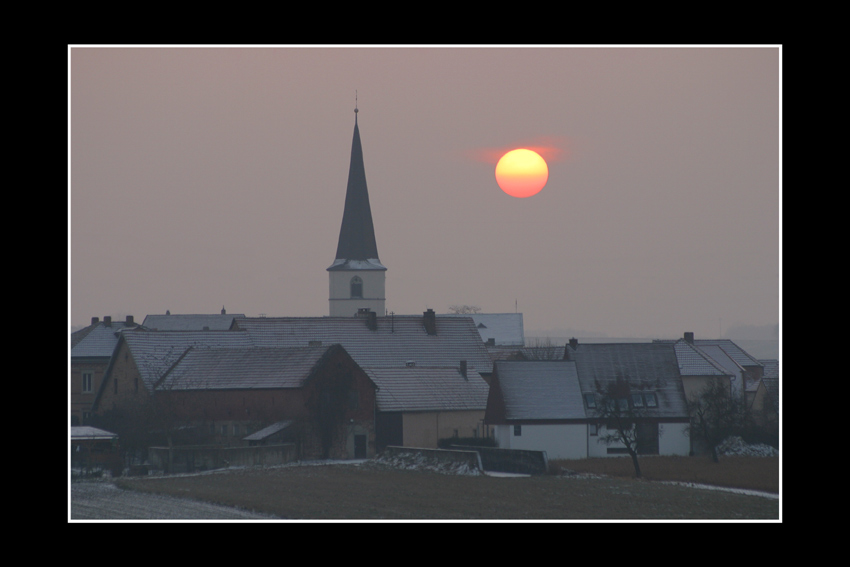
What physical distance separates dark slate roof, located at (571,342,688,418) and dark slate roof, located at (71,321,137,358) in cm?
3467

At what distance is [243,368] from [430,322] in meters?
16.7

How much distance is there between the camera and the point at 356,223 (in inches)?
4606

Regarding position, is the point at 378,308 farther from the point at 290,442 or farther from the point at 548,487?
the point at 548,487

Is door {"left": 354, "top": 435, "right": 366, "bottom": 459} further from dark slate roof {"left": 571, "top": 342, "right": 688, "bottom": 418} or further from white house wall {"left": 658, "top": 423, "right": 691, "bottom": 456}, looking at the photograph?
white house wall {"left": 658, "top": 423, "right": 691, "bottom": 456}

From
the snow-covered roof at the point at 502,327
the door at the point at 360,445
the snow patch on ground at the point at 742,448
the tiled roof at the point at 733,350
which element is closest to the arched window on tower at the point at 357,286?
the snow-covered roof at the point at 502,327

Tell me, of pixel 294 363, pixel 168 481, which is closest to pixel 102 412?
pixel 294 363

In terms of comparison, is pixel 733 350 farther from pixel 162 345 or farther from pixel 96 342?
pixel 96 342

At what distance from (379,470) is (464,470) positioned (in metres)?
3.71

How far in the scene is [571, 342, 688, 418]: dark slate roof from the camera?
177 ft

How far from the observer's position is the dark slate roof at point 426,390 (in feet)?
174

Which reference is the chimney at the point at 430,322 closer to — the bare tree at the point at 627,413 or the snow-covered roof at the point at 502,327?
the bare tree at the point at 627,413

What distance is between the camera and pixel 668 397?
178 ft

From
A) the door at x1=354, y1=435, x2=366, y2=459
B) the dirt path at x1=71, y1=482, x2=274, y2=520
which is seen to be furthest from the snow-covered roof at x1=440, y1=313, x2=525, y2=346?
the dirt path at x1=71, y1=482, x2=274, y2=520

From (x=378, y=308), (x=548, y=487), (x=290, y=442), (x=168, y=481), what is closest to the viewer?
(x=548, y=487)
